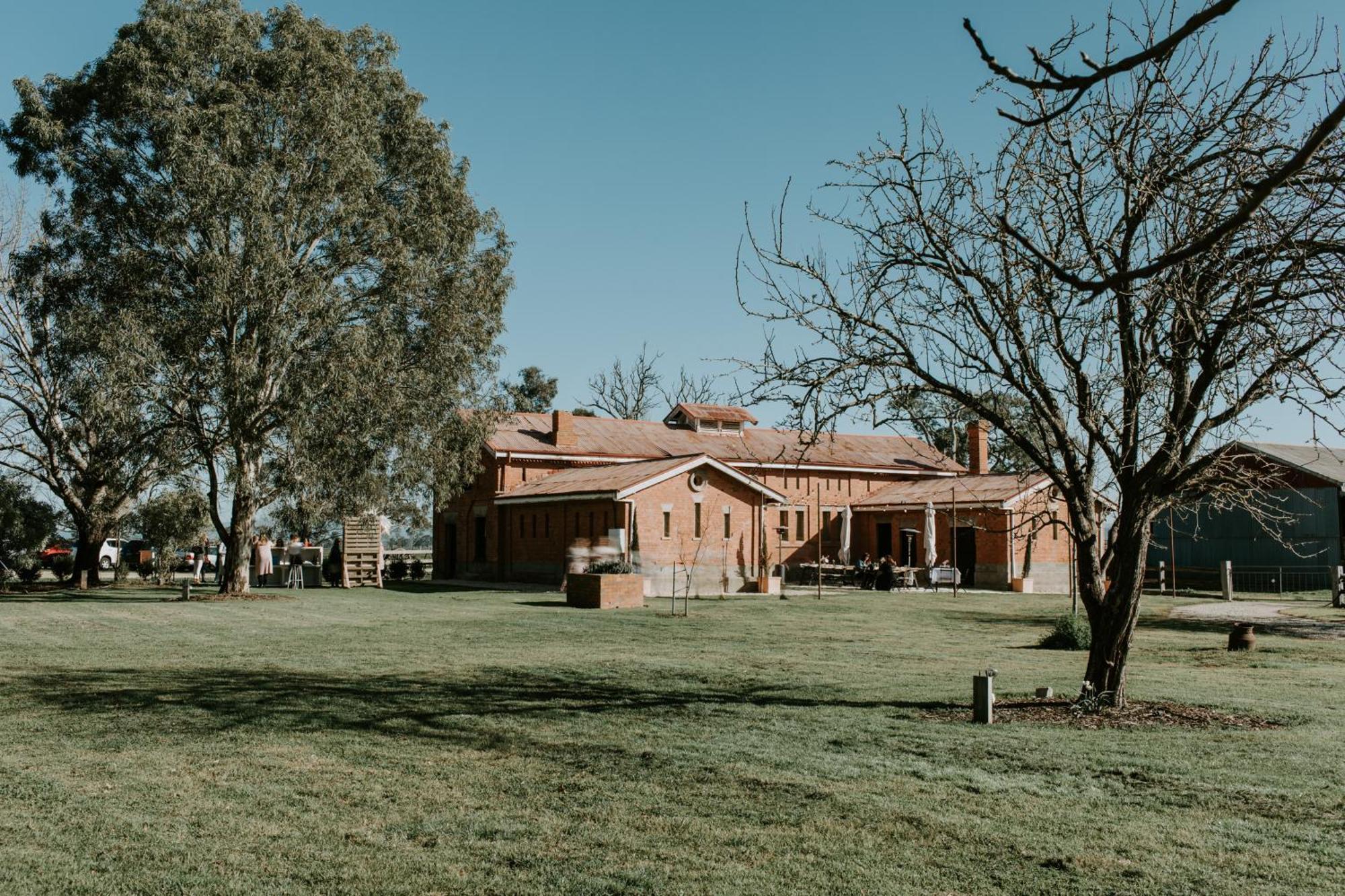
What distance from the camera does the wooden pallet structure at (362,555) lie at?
37.7m

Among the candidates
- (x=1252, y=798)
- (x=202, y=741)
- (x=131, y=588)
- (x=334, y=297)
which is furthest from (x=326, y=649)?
(x=131, y=588)

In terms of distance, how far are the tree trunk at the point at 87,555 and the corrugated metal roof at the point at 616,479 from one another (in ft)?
43.9

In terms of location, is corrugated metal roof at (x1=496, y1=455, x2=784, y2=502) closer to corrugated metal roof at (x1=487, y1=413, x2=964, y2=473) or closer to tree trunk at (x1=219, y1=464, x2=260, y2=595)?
corrugated metal roof at (x1=487, y1=413, x2=964, y2=473)

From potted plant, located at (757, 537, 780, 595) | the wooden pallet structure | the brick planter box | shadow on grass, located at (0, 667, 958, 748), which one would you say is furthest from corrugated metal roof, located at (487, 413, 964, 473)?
shadow on grass, located at (0, 667, 958, 748)

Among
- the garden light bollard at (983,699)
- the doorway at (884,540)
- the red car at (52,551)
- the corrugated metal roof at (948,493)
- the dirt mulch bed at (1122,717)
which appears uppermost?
the corrugated metal roof at (948,493)

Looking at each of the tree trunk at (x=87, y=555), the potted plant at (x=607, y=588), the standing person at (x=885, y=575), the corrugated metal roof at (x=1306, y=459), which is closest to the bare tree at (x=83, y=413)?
the tree trunk at (x=87, y=555)

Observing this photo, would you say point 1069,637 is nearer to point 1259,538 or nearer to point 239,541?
point 239,541

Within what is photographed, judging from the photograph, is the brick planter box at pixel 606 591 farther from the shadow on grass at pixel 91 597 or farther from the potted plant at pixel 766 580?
the shadow on grass at pixel 91 597

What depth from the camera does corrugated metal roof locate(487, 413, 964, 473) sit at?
43094mm

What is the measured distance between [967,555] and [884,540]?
12.4 ft

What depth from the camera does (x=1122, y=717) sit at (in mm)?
10250

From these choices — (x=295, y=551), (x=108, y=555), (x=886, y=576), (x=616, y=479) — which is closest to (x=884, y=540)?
(x=886, y=576)

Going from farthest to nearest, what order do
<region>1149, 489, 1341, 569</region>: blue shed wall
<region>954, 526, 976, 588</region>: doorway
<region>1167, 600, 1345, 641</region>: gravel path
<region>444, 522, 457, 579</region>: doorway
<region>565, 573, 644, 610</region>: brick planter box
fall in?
<region>444, 522, 457, 579</region>: doorway → <region>954, 526, 976, 588</region>: doorway → <region>1149, 489, 1341, 569</region>: blue shed wall → <region>565, 573, 644, 610</region>: brick planter box → <region>1167, 600, 1345, 641</region>: gravel path

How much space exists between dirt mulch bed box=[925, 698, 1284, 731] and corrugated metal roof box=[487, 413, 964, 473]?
103ft
